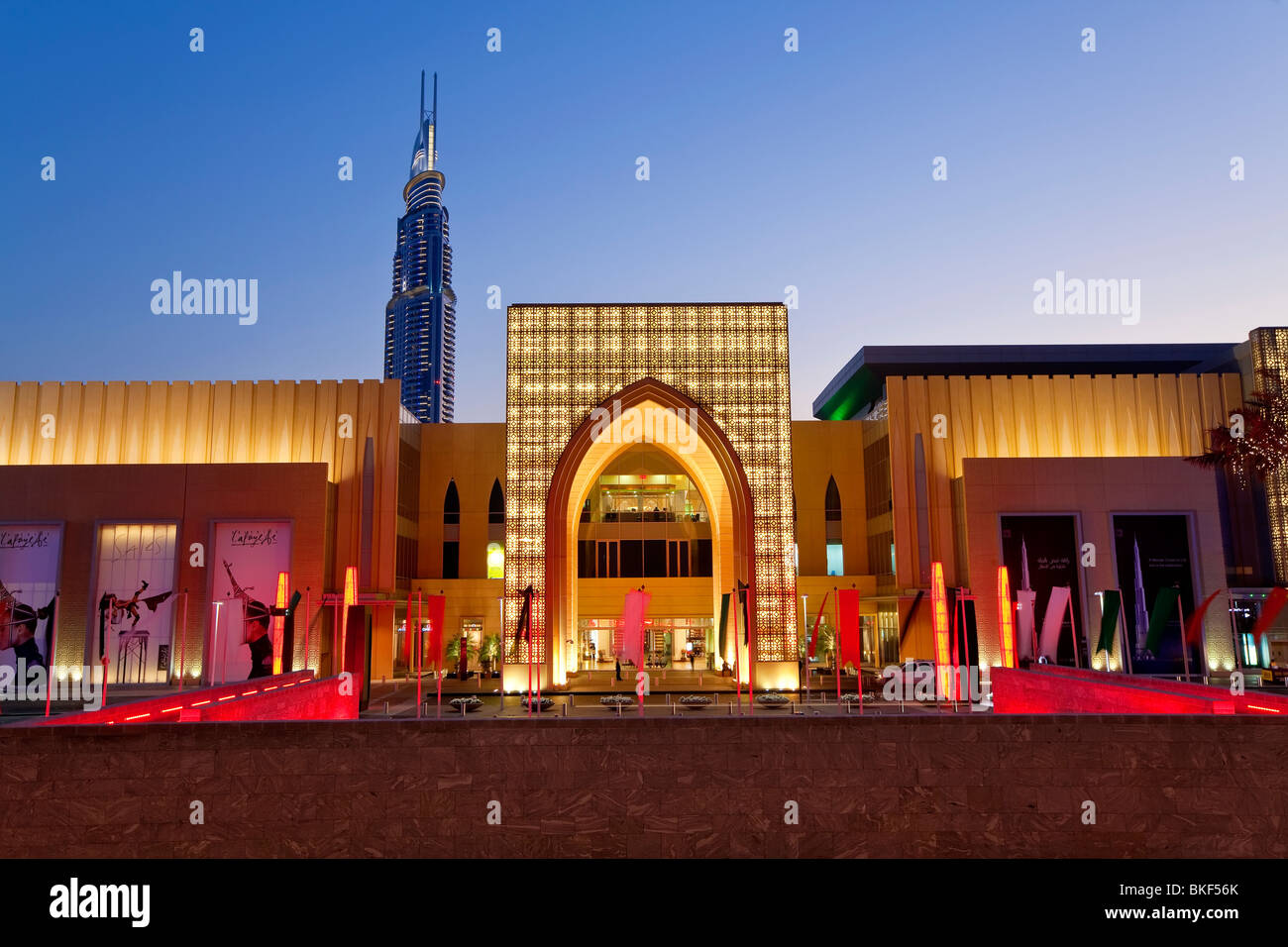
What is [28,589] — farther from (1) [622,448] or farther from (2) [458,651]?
(1) [622,448]

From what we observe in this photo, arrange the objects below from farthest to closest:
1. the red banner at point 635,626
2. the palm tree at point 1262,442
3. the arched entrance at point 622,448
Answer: the arched entrance at point 622,448, the palm tree at point 1262,442, the red banner at point 635,626

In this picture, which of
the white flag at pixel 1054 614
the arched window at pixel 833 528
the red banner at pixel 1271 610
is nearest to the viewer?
the red banner at pixel 1271 610

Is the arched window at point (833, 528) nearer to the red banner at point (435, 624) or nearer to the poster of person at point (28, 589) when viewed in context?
the red banner at point (435, 624)

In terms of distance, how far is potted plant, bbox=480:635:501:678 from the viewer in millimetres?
46281

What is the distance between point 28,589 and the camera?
38.8 m

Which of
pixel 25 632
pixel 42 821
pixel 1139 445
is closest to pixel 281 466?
pixel 25 632

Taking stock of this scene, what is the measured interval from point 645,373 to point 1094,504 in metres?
22.2

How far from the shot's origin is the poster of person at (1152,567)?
1559 inches

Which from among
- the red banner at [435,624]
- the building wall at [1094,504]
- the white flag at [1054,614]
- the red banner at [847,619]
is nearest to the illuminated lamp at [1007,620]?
the white flag at [1054,614]

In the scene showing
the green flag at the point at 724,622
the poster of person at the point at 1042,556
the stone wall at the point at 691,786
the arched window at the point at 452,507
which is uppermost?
the arched window at the point at 452,507

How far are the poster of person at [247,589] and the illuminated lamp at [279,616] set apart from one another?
0.81m

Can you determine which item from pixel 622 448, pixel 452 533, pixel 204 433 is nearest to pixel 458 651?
pixel 452 533
